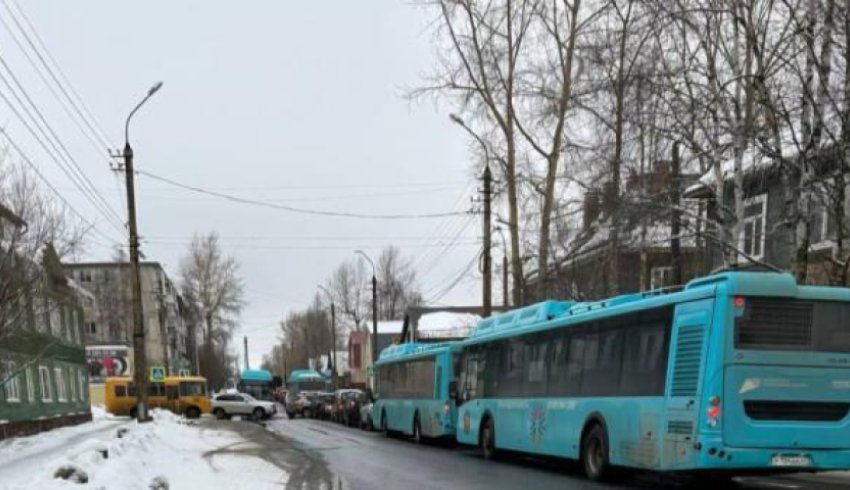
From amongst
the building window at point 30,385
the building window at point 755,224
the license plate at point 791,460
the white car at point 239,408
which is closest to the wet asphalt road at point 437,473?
the license plate at point 791,460

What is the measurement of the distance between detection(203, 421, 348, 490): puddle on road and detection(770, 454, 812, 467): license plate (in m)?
6.34

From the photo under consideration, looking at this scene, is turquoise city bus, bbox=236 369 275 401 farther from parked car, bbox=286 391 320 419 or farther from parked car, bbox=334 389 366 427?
parked car, bbox=334 389 366 427

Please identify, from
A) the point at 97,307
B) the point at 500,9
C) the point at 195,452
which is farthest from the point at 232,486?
the point at 97,307

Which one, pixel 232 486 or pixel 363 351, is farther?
pixel 363 351

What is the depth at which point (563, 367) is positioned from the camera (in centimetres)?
1573

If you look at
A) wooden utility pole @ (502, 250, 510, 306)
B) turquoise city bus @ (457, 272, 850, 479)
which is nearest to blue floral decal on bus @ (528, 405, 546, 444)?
turquoise city bus @ (457, 272, 850, 479)

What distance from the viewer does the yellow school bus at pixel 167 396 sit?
2034 inches

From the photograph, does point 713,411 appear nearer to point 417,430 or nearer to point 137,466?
point 137,466

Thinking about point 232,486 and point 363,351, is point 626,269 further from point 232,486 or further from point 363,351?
point 363,351

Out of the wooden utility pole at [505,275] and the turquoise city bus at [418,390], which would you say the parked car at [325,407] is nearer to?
the wooden utility pole at [505,275]

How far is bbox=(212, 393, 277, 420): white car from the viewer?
2114 inches

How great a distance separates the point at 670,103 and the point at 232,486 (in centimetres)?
1117

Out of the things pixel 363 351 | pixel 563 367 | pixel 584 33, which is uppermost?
pixel 584 33

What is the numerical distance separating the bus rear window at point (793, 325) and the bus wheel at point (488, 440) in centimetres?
902
